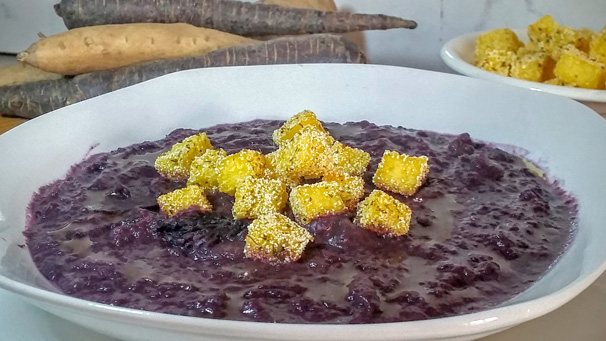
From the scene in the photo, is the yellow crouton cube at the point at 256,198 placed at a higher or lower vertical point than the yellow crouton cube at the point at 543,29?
lower

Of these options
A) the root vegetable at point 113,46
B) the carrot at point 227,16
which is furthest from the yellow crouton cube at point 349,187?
the carrot at point 227,16

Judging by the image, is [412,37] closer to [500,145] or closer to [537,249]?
[500,145]

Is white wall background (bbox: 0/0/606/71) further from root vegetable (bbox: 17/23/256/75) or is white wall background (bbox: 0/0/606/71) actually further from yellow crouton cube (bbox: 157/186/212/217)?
yellow crouton cube (bbox: 157/186/212/217)

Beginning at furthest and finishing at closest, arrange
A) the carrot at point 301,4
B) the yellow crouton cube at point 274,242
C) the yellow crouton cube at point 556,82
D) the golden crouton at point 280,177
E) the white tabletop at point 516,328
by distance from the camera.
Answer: the carrot at point 301,4, the yellow crouton cube at point 556,82, the golden crouton at point 280,177, the yellow crouton cube at point 274,242, the white tabletop at point 516,328

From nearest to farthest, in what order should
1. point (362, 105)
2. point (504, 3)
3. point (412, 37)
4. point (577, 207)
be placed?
point (577, 207)
point (362, 105)
point (504, 3)
point (412, 37)

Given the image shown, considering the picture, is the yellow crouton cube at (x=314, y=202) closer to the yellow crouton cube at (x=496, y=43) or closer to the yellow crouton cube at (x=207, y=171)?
the yellow crouton cube at (x=207, y=171)

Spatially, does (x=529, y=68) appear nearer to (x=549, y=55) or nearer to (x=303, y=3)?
(x=549, y=55)

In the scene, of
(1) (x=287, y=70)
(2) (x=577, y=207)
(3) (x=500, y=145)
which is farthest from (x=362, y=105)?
(2) (x=577, y=207)
